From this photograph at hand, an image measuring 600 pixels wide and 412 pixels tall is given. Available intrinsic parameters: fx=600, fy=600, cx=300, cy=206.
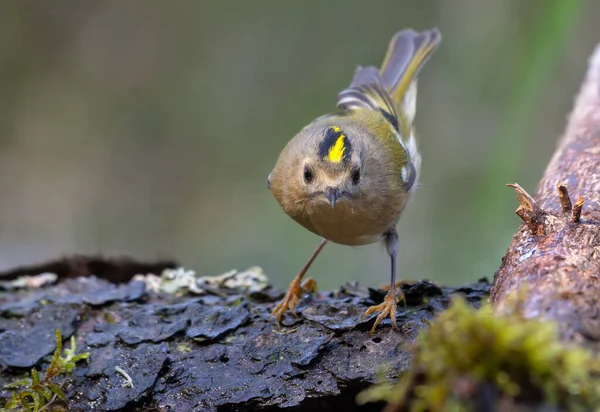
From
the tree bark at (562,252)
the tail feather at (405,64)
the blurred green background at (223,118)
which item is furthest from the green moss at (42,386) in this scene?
the blurred green background at (223,118)

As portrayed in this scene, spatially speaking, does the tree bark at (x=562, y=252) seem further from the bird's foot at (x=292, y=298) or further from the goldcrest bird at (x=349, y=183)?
the bird's foot at (x=292, y=298)

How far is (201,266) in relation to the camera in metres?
6.08

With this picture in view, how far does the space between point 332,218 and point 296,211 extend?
206mm

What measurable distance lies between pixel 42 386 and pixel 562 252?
6.68 ft

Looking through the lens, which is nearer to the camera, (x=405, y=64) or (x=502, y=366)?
(x=502, y=366)

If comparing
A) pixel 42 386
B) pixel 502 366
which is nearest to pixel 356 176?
pixel 42 386

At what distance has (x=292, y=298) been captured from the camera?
2.99 meters

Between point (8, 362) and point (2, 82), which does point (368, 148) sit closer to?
point (8, 362)

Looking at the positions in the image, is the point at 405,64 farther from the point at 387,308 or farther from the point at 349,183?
the point at 387,308

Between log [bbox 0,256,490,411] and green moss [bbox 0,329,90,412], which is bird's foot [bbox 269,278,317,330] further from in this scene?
green moss [bbox 0,329,90,412]

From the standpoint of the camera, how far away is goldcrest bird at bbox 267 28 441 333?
9.32 ft

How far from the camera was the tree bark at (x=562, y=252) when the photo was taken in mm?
1416

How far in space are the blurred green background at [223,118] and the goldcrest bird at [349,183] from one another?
2441 mm

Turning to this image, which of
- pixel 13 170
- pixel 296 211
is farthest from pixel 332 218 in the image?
pixel 13 170
